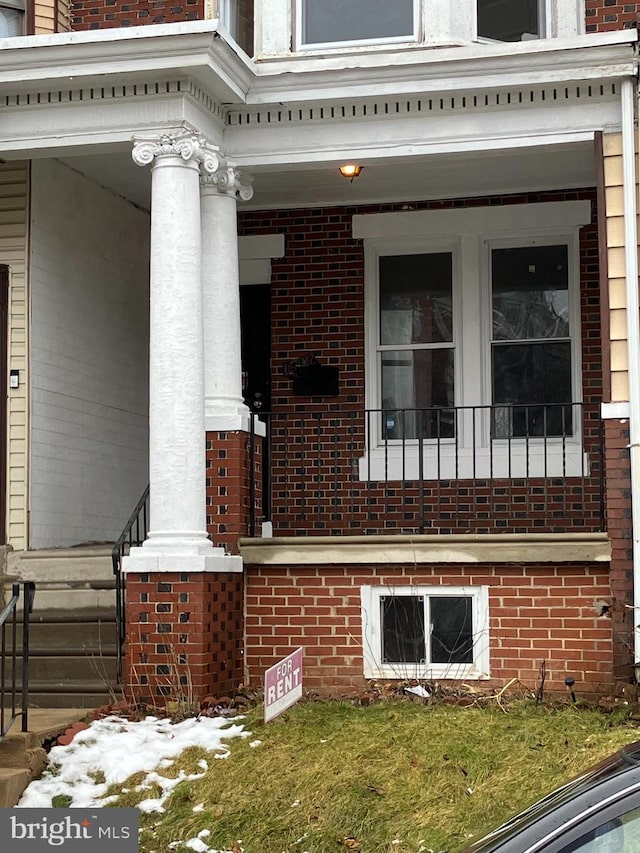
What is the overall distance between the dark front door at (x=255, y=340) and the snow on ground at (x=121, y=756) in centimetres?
416

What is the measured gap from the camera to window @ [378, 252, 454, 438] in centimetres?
1091

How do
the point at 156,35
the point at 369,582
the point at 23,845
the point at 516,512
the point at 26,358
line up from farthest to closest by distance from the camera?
1. the point at 516,512
2. the point at 26,358
3. the point at 369,582
4. the point at 156,35
5. the point at 23,845

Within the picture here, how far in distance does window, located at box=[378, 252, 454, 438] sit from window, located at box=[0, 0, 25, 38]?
140 inches

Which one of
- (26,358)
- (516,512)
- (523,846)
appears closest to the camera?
(523,846)

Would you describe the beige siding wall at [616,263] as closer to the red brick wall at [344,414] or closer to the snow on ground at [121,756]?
the red brick wall at [344,414]

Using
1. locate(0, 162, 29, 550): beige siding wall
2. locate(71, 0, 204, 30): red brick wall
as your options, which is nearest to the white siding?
locate(0, 162, 29, 550): beige siding wall

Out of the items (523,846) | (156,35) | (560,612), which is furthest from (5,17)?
(523,846)

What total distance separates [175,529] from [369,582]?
1413mm

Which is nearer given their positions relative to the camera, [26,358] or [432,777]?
[432,777]

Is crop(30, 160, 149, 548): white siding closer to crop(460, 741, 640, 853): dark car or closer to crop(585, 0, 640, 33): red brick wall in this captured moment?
crop(585, 0, 640, 33): red brick wall

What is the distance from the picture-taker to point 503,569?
28.3 feet

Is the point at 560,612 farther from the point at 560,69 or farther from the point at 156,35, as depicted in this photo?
the point at 156,35

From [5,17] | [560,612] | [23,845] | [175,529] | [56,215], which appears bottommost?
[23,845]

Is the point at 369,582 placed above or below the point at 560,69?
below
